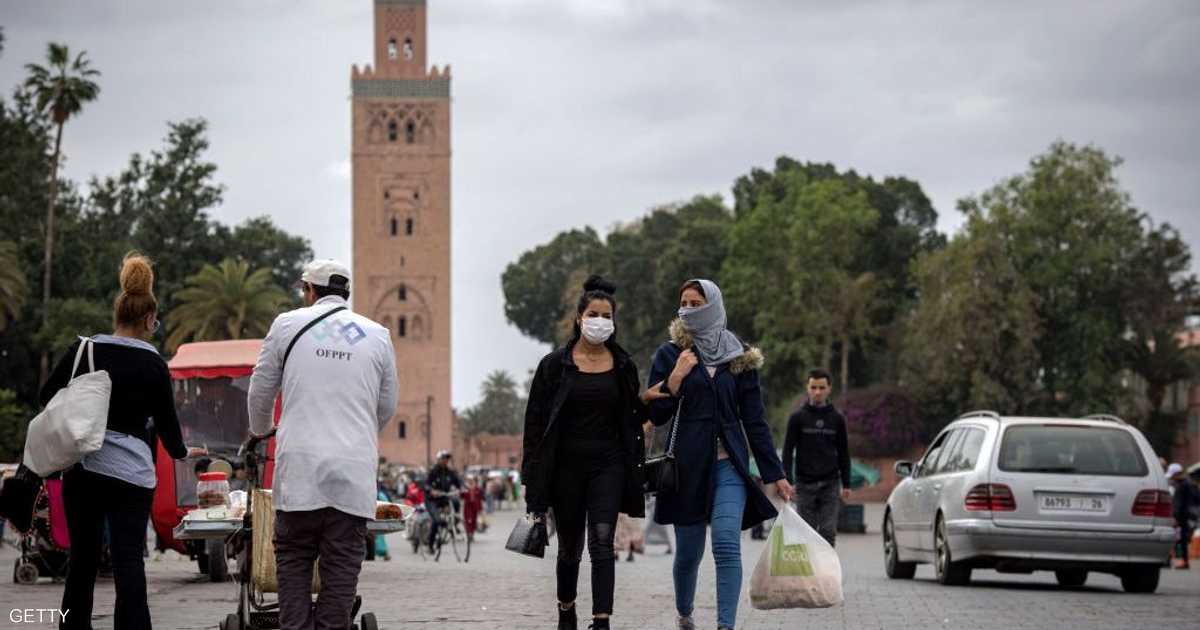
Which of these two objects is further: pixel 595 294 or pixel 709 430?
pixel 709 430

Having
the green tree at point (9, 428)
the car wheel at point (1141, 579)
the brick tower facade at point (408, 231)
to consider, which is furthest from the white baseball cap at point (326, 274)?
the brick tower facade at point (408, 231)

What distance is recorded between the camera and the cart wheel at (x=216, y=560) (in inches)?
743

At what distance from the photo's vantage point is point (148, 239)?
3388 inches

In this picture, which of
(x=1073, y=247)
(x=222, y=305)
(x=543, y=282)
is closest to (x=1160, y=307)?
(x=1073, y=247)

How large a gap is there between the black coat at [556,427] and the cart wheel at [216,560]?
8.77 m

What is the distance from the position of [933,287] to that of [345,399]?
75115 millimetres

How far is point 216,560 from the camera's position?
62.1 ft

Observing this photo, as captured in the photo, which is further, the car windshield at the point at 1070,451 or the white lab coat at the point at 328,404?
the car windshield at the point at 1070,451

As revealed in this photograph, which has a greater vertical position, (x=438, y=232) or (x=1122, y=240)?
(x=438, y=232)

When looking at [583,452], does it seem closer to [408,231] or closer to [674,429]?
[674,429]

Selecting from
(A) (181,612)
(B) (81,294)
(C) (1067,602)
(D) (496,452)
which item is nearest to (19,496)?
(A) (181,612)

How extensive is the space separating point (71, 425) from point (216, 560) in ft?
32.4

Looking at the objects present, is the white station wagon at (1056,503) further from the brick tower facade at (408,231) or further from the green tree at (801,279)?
the brick tower facade at (408,231)

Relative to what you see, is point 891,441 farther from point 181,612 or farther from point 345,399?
point 345,399
